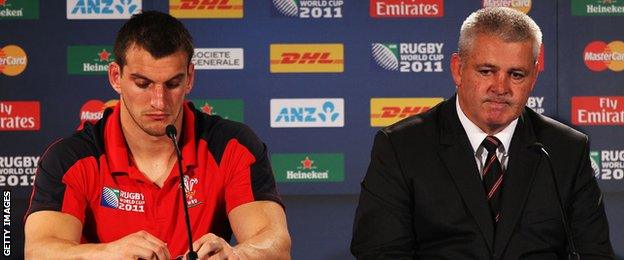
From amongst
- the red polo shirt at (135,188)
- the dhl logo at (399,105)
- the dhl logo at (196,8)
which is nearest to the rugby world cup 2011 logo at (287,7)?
the dhl logo at (196,8)

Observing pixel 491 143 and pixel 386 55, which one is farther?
pixel 386 55

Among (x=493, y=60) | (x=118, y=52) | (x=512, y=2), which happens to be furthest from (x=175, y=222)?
(x=512, y=2)

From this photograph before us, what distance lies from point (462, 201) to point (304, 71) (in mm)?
2454

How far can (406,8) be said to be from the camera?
473cm

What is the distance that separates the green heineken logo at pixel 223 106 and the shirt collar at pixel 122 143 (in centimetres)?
195

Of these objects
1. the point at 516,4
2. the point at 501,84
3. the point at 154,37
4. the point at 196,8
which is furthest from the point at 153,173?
the point at 516,4

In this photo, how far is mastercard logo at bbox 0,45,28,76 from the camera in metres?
4.71

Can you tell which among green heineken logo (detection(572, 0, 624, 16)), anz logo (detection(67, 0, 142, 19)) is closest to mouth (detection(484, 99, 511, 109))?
green heineken logo (detection(572, 0, 624, 16))

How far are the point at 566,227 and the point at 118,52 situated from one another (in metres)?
1.21

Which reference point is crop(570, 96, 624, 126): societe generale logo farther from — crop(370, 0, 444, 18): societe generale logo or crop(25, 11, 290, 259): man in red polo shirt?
crop(25, 11, 290, 259): man in red polo shirt

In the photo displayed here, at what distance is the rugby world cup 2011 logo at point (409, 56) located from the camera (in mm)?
4707

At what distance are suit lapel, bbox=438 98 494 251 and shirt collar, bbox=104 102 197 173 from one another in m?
0.69

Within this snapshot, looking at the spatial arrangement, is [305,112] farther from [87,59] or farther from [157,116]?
[157,116]

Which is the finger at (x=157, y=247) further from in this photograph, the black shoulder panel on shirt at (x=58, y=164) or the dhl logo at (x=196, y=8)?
the dhl logo at (x=196, y=8)
